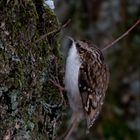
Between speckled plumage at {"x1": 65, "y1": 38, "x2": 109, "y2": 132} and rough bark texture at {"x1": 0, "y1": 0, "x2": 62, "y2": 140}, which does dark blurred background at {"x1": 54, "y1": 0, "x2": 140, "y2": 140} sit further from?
rough bark texture at {"x1": 0, "y1": 0, "x2": 62, "y2": 140}

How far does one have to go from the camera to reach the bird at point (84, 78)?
89.7 inches

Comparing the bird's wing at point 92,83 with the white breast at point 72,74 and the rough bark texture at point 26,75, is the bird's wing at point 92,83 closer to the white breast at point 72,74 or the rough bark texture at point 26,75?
the white breast at point 72,74

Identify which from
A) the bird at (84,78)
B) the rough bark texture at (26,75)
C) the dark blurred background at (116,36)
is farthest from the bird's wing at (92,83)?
the dark blurred background at (116,36)

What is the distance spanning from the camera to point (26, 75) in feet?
6.20

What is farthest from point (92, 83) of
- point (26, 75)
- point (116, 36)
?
point (116, 36)

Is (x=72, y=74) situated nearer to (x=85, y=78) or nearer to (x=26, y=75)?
(x=85, y=78)

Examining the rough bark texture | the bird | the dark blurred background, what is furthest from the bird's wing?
the dark blurred background

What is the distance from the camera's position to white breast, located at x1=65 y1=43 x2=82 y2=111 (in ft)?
7.38

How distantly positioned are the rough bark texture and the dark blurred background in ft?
7.18

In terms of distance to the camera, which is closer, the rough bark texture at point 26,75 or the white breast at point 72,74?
the rough bark texture at point 26,75

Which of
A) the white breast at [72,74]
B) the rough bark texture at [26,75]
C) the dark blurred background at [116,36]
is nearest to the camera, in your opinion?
the rough bark texture at [26,75]

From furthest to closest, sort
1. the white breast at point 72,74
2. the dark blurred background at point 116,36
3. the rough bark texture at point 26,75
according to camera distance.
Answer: the dark blurred background at point 116,36
the white breast at point 72,74
the rough bark texture at point 26,75

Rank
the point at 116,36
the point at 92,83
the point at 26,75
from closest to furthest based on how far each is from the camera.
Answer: the point at 26,75 < the point at 92,83 < the point at 116,36

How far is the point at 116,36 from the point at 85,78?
1.97m
